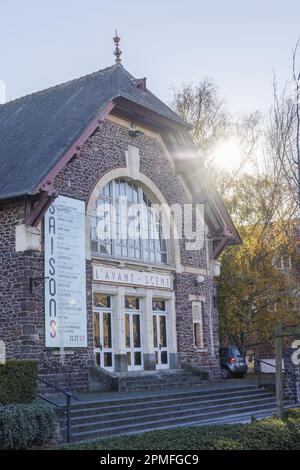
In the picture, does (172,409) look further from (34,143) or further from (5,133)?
(5,133)

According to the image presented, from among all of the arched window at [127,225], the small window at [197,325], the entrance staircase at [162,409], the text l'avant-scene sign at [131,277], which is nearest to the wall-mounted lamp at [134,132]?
the arched window at [127,225]

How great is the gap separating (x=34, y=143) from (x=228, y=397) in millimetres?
8483

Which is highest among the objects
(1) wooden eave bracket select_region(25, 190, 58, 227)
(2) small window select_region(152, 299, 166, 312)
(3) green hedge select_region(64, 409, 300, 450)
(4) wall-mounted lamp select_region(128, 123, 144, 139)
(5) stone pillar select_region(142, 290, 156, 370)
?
(4) wall-mounted lamp select_region(128, 123, 144, 139)

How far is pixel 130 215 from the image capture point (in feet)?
66.4

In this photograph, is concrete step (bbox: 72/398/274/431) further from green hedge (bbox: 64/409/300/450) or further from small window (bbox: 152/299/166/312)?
small window (bbox: 152/299/166/312)

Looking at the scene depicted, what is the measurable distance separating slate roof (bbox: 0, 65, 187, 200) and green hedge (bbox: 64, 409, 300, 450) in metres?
7.90

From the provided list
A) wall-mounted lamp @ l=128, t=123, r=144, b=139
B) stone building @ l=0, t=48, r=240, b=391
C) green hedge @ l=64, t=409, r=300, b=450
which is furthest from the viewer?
wall-mounted lamp @ l=128, t=123, r=144, b=139

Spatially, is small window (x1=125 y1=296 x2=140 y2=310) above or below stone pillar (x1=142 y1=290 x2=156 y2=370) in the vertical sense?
above

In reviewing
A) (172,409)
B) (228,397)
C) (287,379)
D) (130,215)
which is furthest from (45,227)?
(287,379)

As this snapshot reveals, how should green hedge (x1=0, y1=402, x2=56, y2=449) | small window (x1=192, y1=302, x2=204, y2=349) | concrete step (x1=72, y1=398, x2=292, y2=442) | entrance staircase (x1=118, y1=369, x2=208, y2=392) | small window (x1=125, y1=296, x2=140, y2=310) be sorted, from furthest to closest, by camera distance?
small window (x1=192, y1=302, x2=204, y2=349), small window (x1=125, y1=296, x2=140, y2=310), entrance staircase (x1=118, y1=369, x2=208, y2=392), concrete step (x1=72, y1=398, x2=292, y2=442), green hedge (x1=0, y1=402, x2=56, y2=449)

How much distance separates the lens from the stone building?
1616 cm

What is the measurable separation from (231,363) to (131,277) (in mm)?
7492

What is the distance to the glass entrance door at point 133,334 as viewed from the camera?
771 inches

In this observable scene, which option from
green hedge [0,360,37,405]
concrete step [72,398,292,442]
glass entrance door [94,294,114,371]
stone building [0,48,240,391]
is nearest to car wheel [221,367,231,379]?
stone building [0,48,240,391]
